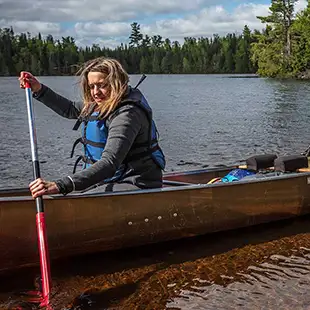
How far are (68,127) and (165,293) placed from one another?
1406cm

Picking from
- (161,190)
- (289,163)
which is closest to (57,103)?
(161,190)

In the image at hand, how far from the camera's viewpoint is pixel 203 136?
16.2m

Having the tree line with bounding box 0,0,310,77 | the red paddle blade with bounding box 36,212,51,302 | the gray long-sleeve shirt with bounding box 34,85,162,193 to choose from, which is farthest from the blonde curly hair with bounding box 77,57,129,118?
the tree line with bounding box 0,0,310,77

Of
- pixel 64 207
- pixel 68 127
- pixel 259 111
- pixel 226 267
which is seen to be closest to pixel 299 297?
pixel 226 267

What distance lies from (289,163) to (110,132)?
3045 millimetres

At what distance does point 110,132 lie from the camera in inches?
194

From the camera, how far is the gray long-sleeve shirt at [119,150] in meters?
4.55

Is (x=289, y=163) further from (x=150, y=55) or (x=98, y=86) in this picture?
(x=150, y=55)

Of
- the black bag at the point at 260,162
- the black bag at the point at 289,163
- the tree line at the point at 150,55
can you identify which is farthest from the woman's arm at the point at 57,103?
the tree line at the point at 150,55

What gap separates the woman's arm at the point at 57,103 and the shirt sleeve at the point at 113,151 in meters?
0.94

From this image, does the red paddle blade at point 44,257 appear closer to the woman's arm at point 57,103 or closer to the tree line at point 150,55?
the woman's arm at point 57,103

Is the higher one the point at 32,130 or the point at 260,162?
the point at 32,130

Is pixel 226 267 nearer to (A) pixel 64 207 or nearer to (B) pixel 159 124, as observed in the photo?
(A) pixel 64 207

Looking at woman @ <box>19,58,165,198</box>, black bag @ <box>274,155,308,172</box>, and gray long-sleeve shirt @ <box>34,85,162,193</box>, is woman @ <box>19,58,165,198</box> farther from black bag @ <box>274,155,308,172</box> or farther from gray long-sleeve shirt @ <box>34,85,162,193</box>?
black bag @ <box>274,155,308,172</box>
